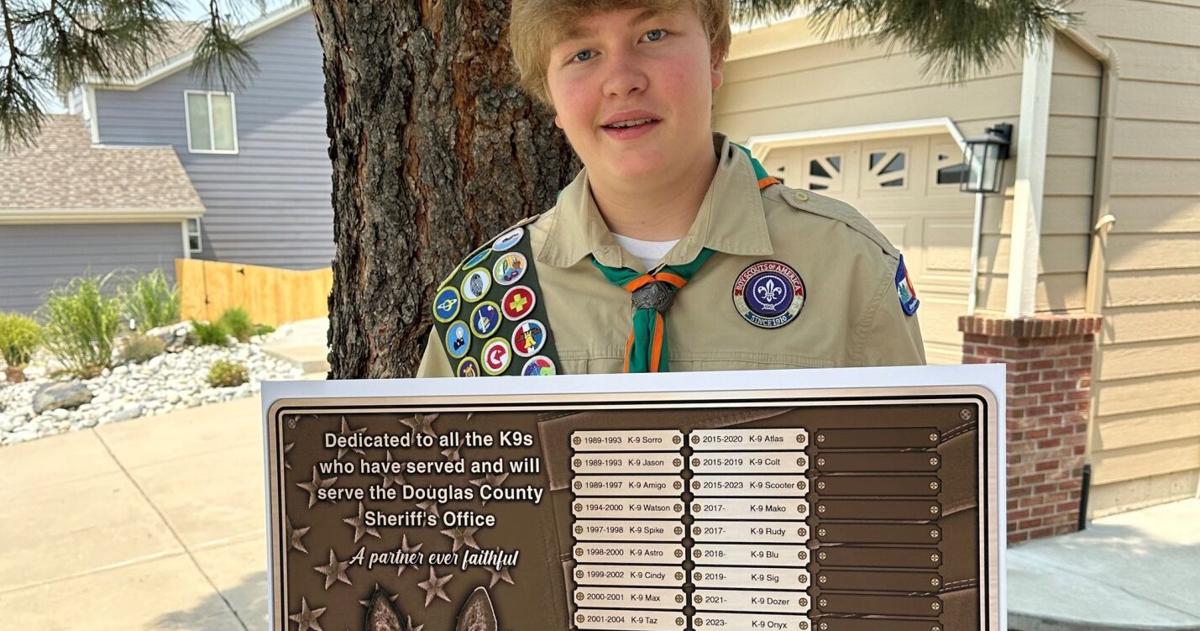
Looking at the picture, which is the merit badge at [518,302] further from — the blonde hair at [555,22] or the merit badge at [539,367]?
the blonde hair at [555,22]

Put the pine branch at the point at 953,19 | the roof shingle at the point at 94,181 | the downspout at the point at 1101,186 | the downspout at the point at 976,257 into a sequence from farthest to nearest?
the roof shingle at the point at 94,181 → the downspout at the point at 976,257 → the downspout at the point at 1101,186 → the pine branch at the point at 953,19

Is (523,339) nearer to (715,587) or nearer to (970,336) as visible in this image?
(715,587)

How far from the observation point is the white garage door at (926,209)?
4980 millimetres

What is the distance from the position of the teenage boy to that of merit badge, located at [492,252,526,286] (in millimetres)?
28

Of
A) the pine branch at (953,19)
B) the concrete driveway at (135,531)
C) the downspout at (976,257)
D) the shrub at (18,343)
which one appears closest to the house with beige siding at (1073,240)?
the downspout at (976,257)

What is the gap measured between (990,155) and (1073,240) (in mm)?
630

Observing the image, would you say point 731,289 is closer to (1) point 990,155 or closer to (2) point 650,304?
(2) point 650,304

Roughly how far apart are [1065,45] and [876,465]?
4066 mm

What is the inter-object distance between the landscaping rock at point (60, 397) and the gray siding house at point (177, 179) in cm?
824

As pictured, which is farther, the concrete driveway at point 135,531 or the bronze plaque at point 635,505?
the concrete driveway at point 135,531

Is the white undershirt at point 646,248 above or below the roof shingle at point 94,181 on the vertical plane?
below

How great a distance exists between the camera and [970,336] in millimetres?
4621

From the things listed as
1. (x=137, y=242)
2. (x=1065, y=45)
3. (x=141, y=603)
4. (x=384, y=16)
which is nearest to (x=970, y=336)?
(x=1065, y=45)

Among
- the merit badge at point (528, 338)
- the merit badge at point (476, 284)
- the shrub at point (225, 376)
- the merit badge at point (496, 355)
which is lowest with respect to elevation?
the shrub at point (225, 376)
